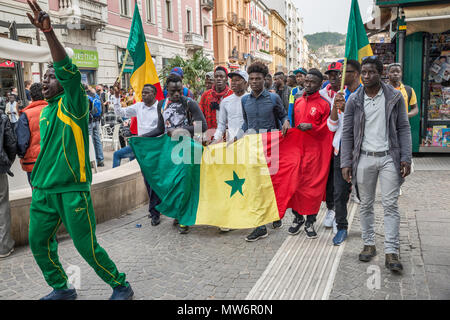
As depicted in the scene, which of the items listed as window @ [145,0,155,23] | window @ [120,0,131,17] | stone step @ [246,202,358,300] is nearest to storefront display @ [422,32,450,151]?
stone step @ [246,202,358,300]

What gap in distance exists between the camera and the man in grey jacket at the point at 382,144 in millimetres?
4133

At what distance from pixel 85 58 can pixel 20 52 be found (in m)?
13.1

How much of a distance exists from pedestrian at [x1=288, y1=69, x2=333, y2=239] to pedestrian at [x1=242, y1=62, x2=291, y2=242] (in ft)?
1.10

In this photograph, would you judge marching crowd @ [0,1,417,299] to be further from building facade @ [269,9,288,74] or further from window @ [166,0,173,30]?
building facade @ [269,9,288,74]

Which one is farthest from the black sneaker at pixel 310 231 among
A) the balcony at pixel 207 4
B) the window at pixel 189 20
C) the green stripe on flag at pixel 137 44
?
Result: the balcony at pixel 207 4

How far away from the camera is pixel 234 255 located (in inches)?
187

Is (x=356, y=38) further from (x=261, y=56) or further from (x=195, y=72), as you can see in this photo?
(x=261, y=56)

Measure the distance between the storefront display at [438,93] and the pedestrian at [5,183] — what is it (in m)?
8.83

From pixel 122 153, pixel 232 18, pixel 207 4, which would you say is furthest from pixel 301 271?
pixel 232 18

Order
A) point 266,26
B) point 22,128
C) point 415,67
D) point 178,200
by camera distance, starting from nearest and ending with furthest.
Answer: point 22,128, point 178,200, point 415,67, point 266,26

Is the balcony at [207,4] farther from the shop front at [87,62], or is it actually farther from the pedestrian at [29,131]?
the pedestrian at [29,131]
